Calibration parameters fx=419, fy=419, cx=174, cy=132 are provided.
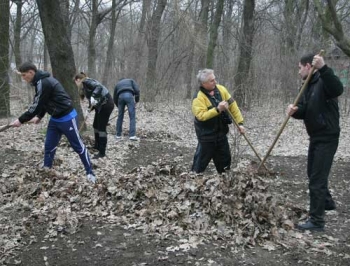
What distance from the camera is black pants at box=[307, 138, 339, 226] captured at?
4.53 metres

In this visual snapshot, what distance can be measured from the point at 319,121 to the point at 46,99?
3.66 meters

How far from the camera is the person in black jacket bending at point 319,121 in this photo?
4.30 meters

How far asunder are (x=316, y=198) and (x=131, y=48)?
1541cm

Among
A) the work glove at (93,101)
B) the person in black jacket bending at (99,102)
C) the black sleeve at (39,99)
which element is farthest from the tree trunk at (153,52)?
the black sleeve at (39,99)

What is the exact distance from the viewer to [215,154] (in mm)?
5809

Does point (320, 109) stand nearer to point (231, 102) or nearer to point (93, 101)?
point (231, 102)

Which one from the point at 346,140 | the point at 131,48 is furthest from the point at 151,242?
the point at 131,48

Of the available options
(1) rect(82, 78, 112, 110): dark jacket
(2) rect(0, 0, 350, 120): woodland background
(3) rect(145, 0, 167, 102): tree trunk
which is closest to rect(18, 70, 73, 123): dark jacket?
(1) rect(82, 78, 112, 110): dark jacket

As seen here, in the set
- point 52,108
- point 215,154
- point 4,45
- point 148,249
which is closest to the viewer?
point 148,249

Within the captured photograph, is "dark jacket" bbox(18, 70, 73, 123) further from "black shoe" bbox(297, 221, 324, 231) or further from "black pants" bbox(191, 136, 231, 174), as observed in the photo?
"black shoe" bbox(297, 221, 324, 231)

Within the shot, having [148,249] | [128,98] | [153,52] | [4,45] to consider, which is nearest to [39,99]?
[148,249]

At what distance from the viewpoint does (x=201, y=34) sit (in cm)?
1708

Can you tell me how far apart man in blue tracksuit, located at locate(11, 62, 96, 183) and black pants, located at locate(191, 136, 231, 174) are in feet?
5.12

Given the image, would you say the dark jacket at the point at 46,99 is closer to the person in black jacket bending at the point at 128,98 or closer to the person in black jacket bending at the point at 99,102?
the person in black jacket bending at the point at 99,102
